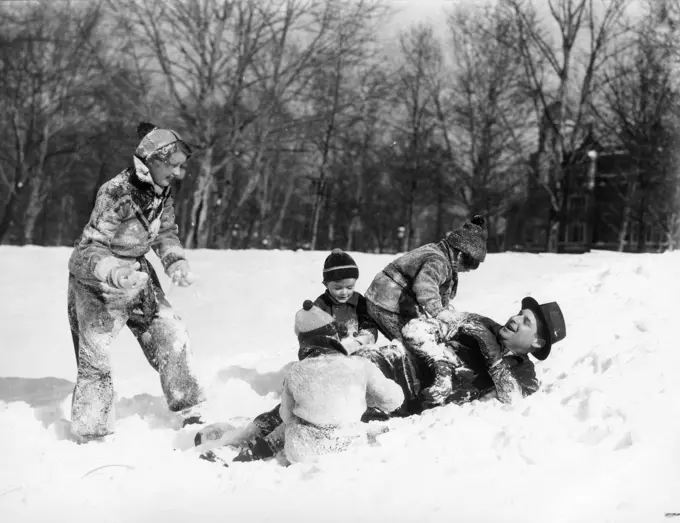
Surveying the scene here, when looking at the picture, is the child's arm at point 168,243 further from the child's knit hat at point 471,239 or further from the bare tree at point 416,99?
the bare tree at point 416,99

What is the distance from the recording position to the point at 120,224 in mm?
4066

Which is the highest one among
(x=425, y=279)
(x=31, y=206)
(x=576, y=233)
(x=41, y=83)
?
(x=41, y=83)

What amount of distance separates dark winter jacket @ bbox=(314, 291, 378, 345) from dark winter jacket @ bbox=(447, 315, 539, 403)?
2.65 feet

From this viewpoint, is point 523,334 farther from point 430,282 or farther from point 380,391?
point 380,391

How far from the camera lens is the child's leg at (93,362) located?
12.8 feet

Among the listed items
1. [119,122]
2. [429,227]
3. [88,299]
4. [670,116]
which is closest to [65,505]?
[88,299]

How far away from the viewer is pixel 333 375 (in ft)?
11.2

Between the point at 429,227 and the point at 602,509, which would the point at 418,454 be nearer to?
the point at 602,509

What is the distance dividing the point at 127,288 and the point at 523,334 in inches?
90.8

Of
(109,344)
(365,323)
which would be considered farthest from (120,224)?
(365,323)

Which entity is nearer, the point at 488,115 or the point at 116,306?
the point at 116,306

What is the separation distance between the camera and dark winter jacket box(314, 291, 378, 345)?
16.8ft

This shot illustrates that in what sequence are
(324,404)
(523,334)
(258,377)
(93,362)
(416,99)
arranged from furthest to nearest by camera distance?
(416,99) → (258,377) → (523,334) → (93,362) → (324,404)

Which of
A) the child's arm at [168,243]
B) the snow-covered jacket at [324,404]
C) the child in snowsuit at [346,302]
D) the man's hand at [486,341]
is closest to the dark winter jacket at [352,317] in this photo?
the child in snowsuit at [346,302]
